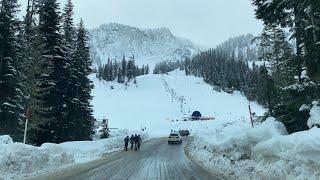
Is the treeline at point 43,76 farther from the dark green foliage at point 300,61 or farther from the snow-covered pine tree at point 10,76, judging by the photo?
the dark green foliage at point 300,61

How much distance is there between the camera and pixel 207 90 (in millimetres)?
184875

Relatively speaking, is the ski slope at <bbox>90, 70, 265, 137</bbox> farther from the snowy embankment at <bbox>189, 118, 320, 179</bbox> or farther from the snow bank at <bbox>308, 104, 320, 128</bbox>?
the snow bank at <bbox>308, 104, 320, 128</bbox>

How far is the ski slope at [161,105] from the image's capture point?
12125cm

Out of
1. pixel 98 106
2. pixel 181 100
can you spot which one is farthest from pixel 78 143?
pixel 181 100

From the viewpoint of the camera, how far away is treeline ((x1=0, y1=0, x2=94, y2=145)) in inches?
1400

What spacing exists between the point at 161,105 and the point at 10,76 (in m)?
123

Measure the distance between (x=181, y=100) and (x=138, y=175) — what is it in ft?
492

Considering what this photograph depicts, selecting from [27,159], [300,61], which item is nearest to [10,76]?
[27,159]

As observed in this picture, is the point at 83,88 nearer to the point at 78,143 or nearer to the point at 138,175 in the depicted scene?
the point at 78,143

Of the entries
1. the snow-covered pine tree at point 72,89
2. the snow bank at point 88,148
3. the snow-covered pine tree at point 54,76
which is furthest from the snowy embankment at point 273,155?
the snow-covered pine tree at point 72,89

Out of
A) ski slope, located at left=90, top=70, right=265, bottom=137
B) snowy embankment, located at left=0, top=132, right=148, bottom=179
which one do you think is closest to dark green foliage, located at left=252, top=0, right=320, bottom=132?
snowy embankment, located at left=0, top=132, right=148, bottom=179

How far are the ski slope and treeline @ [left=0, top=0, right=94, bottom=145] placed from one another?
59.2m

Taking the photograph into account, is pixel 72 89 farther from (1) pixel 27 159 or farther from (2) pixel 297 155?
(2) pixel 297 155

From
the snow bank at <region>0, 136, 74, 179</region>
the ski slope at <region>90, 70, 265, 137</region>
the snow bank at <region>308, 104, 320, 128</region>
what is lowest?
the snow bank at <region>0, 136, 74, 179</region>
